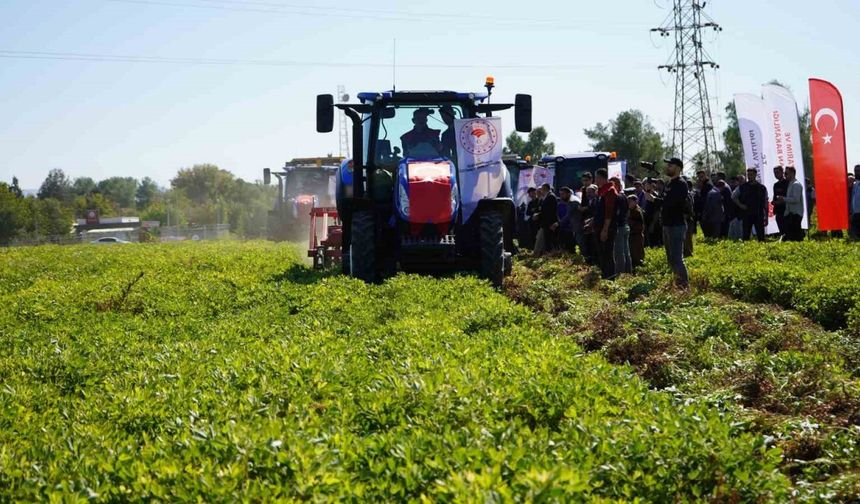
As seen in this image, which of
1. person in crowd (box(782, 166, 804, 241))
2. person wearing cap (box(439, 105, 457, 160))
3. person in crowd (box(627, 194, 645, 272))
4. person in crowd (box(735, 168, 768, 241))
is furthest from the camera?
person in crowd (box(735, 168, 768, 241))

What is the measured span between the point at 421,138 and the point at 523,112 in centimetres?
169

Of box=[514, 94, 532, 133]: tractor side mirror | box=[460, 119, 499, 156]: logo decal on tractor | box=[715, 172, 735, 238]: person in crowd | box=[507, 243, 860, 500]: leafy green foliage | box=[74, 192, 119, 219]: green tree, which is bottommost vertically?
box=[507, 243, 860, 500]: leafy green foliage

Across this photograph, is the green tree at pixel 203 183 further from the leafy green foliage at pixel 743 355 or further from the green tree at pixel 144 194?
the leafy green foliage at pixel 743 355

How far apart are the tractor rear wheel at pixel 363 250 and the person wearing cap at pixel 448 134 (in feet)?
5.24

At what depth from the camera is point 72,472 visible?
404 cm

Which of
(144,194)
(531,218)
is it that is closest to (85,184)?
(144,194)

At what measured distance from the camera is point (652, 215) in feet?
60.7

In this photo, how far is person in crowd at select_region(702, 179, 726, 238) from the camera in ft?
64.2

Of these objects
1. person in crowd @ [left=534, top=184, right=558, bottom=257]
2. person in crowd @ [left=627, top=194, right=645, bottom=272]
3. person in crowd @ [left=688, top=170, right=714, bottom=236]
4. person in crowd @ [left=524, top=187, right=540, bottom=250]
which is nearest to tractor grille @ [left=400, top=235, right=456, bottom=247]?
person in crowd @ [left=627, top=194, right=645, bottom=272]

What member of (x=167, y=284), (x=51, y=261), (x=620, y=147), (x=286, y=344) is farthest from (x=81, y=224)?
(x=286, y=344)

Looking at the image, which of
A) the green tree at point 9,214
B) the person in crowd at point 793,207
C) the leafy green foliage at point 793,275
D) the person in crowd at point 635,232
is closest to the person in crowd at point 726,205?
the person in crowd at point 793,207

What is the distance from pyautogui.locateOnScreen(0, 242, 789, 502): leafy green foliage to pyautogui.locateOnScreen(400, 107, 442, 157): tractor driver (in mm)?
Answer: 5355

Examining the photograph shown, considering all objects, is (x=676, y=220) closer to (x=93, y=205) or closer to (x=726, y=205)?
(x=726, y=205)

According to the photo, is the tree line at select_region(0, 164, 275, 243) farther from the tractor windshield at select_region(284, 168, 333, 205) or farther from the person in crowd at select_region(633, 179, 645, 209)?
the person in crowd at select_region(633, 179, 645, 209)
